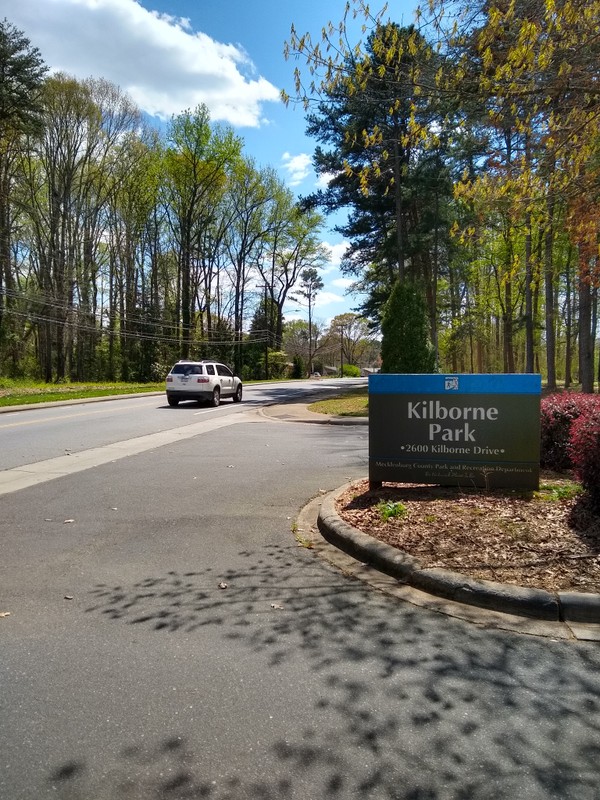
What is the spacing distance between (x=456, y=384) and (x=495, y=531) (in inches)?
70.2

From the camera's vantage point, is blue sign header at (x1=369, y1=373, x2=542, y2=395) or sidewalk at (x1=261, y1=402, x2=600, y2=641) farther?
blue sign header at (x1=369, y1=373, x2=542, y2=395)

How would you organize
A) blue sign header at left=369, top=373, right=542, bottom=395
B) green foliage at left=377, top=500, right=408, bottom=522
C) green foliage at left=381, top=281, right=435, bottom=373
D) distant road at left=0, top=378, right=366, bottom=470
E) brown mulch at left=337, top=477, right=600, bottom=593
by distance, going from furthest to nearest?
green foliage at left=381, top=281, right=435, bottom=373 → distant road at left=0, top=378, right=366, bottom=470 → blue sign header at left=369, top=373, right=542, bottom=395 → green foliage at left=377, top=500, right=408, bottom=522 → brown mulch at left=337, top=477, right=600, bottom=593

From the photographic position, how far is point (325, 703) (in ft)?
8.38

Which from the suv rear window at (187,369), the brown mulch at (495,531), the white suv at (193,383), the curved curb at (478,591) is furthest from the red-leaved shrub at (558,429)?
the suv rear window at (187,369)

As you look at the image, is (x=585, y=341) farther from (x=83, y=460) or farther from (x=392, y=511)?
(x=83, y=460)

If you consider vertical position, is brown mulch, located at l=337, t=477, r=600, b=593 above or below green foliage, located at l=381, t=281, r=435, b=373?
below

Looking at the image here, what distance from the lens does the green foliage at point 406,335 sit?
54.6ft

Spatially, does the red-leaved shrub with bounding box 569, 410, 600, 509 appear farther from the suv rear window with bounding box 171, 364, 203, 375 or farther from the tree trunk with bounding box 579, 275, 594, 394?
the suv rear window with bounding box 171, 364, 203, 375

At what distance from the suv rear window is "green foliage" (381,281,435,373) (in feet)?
24.6

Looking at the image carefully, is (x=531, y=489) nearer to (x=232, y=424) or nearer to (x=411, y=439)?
(x=411, y=439)

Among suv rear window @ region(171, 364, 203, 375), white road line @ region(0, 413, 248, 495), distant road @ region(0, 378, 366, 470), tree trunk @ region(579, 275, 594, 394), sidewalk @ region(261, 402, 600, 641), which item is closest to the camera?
sidewalk @ region(261, 402, 600, 641)

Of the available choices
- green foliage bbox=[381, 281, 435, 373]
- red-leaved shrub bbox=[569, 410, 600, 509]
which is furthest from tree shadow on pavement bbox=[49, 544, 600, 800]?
green foliage bbox=[381, 281, 435, 373]

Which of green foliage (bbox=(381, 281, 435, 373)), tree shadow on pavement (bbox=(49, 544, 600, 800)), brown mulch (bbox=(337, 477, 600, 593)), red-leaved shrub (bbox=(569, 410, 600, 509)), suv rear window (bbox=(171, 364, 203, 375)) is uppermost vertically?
green foliage (bbox=(381, 281, 435, 373))

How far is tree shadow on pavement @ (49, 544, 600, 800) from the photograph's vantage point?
2.05 m
